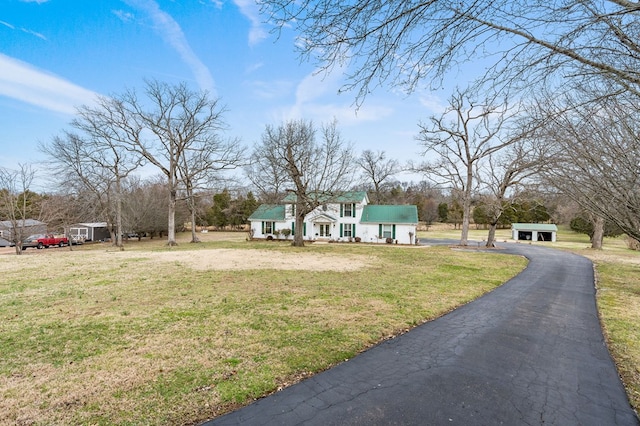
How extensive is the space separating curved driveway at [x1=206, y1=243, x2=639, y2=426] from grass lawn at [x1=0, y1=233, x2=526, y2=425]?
39 centimetres

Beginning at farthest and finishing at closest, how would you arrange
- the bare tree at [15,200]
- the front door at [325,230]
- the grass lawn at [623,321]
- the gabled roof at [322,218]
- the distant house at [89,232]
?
1. the distant house at [89,232]
2. the front door at [325,230]
3. the gabled roof at [322,218]
4. the bare tree at [15,200]
5. the grass lawn at [623,321]

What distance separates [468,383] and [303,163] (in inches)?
774

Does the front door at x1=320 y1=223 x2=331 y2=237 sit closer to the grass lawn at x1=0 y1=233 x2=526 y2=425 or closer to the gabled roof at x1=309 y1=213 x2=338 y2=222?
the gabled roof at x1=309 y1=213 x2=338 y2=222

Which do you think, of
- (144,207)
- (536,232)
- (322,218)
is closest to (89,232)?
(144,207)

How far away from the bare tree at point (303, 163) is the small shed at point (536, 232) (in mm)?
29323

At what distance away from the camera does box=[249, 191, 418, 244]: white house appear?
1168 inches

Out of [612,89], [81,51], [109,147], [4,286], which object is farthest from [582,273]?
[109,147]

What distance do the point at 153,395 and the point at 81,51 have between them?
45.0 feet

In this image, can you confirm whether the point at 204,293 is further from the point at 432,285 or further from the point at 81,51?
the point at 81,51

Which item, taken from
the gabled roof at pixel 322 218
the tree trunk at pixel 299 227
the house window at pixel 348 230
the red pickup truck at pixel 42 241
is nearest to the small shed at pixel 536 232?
the house window at pixel 348 230

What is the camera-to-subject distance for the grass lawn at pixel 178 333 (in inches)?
121

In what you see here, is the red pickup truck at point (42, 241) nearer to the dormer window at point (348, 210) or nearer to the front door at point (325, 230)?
the front door at point (325, 230)

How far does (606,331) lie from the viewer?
5625mm

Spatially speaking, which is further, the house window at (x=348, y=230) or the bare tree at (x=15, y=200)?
the house window at (x=348, y=230)
